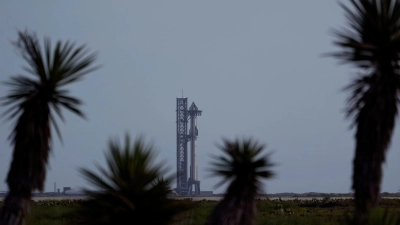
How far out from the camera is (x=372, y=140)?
14680 mm

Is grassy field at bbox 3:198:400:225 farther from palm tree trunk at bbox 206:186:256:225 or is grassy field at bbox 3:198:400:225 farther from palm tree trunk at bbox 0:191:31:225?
palm tree trunk at bbox 0:191:31:225

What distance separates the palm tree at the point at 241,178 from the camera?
1196 cm

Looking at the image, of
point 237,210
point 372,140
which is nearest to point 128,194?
point 237,210

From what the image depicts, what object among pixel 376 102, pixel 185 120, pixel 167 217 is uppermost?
pixel 185 120

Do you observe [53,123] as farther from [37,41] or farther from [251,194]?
[251,194]

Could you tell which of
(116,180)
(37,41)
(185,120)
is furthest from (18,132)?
(185,120)

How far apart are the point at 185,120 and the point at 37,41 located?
113m

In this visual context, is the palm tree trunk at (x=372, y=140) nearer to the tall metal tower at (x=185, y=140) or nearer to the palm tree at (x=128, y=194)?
the palm tree at (x=128, y=194)

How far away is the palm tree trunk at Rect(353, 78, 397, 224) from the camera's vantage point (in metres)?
14.6

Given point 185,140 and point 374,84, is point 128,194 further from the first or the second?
point 185,140

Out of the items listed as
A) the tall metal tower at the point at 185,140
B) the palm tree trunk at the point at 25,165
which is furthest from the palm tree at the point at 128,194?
the tall metal tower at the point at 185,140

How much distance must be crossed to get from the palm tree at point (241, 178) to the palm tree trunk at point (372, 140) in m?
3.20

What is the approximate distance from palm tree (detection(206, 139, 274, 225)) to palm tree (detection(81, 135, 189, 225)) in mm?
811

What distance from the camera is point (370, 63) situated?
14.9 meters
